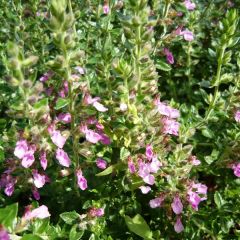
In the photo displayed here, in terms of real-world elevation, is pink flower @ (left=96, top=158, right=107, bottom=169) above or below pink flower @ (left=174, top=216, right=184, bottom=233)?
above

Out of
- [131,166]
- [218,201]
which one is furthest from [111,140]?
[218,201]

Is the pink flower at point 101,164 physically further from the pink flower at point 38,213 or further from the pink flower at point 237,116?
the pink flower at point 237,116

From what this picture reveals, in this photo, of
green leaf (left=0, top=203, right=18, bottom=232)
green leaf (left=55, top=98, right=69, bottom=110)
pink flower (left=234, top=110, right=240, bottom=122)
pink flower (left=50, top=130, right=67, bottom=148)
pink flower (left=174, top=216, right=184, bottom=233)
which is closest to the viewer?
green leaf (left=0, top=203, right=18, bottom=232)

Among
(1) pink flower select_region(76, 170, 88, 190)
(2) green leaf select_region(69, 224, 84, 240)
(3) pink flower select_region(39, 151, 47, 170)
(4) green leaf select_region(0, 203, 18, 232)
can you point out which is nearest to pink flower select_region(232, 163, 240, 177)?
(1) pink flower select_region(76, 170, 88, 190)

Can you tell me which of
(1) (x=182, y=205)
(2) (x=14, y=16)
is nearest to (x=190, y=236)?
(1) (x=182, y=205)

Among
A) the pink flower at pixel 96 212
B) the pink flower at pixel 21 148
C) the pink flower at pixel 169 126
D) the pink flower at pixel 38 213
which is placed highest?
the pink flower at pixel 21 148

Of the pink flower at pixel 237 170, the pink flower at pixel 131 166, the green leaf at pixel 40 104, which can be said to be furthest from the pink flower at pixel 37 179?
the pink flower at pixel 237 170

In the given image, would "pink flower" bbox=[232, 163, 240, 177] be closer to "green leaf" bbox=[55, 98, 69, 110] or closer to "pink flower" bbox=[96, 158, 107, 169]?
"pink flower" bbox=[96, 158, 107, 169]
